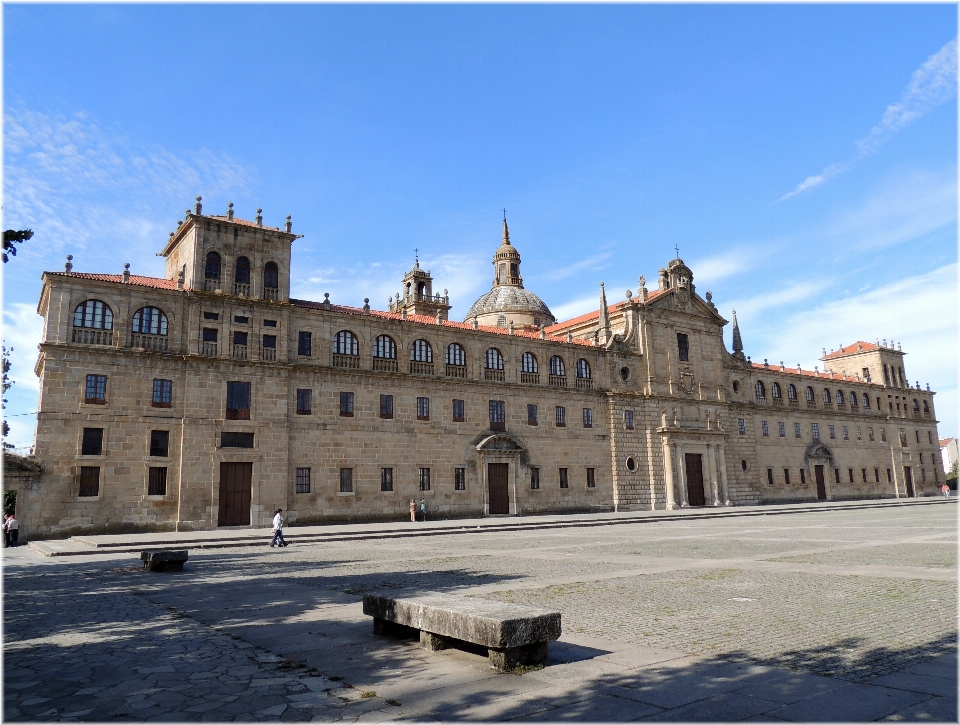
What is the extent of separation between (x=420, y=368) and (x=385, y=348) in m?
2.54

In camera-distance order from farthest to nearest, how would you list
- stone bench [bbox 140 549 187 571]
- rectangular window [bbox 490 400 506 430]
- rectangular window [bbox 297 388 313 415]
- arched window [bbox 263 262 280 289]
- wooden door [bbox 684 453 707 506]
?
1. wooden door [bbox 684 453 707 506]
2. rectangular window [bbox 490 400 506 430]
3. arched window [bbox 263 262 280 289]
4. rectangular window [bbox 297 388 313 415]
5. stone bench [bbox 140 549 187 571]

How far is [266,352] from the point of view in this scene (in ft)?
114

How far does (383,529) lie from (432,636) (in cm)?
2410

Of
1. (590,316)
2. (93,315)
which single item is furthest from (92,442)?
(590,316)

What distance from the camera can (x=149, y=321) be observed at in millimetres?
32125

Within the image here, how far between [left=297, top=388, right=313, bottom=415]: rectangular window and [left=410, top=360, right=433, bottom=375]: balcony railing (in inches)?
259

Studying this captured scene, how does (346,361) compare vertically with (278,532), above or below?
above

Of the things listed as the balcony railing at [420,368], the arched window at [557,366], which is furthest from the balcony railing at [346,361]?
the arched window at [557,366]

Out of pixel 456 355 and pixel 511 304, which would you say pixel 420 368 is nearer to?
pixel 456 355

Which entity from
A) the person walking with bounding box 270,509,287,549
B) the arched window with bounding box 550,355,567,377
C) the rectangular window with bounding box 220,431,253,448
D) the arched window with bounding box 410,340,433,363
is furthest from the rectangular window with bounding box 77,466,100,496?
the arched window with bounding box 550,355,567,377

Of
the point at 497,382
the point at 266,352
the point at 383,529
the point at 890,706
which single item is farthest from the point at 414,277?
the point at 890,706

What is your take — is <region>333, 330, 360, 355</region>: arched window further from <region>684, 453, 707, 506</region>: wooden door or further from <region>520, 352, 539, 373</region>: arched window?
<region>684, 453, 707, 506</region>: wooden door

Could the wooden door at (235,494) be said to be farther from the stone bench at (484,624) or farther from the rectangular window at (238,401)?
the stone bench at (484,624)

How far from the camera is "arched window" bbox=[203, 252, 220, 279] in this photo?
3412 centimetres
